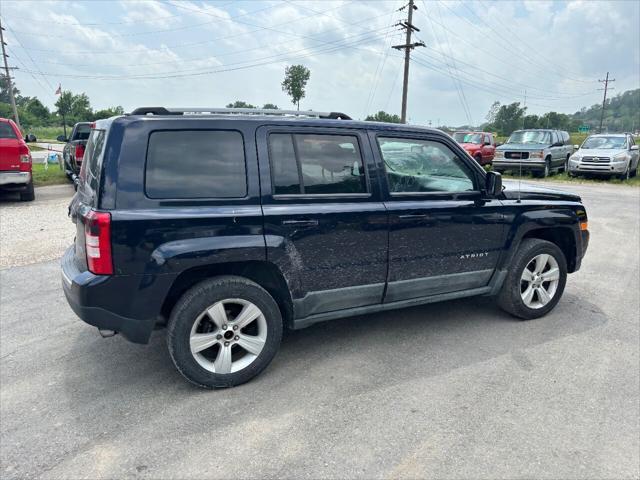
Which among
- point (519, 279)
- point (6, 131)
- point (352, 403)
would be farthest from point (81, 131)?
point (352, 403)

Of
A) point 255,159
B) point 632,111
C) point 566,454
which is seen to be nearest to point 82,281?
point 255,159

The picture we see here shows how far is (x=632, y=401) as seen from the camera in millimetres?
3027

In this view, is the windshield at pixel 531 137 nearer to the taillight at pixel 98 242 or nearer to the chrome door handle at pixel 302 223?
the chrome door handle at pixel 302 223

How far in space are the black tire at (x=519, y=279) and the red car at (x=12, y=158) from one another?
9.96 metres

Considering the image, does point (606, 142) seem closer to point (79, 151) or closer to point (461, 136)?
point (461, 136)

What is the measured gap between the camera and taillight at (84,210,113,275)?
2.69 meters

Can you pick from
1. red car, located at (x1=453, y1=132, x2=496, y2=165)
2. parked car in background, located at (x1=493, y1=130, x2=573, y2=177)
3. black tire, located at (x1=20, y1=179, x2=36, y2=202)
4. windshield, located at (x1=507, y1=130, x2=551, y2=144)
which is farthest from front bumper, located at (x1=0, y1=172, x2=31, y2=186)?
windshield, located at (x1=507, y1=130, x2=551, y2=144)

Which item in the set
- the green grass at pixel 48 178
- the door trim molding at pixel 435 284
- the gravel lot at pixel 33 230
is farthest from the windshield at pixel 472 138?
the door trim molding at pixel 435 284

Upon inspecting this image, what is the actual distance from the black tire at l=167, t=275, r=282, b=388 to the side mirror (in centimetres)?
213

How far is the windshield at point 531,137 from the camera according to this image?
19381 mm

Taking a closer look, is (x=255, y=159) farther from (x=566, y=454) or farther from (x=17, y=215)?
(x=17, y=215)

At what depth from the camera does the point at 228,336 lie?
3.13 meters

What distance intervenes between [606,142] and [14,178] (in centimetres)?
2023

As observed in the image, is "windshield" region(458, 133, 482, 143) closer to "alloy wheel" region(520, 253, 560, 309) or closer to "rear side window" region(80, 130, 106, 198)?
"alloy wheel" region(520, 253, 560, 309)
